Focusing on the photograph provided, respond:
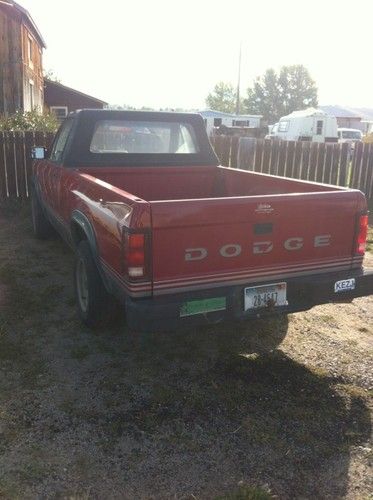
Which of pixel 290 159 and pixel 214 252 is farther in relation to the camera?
pixel 290 159

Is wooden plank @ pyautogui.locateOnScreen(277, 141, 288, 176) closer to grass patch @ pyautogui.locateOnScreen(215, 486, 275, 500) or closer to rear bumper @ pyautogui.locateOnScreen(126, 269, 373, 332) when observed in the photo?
rear bumper @ pyautogui.locateOnScreen(126, 269, 373, 332)

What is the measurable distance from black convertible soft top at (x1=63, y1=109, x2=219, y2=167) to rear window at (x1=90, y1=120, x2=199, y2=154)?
46 millimetres

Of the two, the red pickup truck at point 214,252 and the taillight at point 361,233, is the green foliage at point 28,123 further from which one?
the taillight at point 361,233

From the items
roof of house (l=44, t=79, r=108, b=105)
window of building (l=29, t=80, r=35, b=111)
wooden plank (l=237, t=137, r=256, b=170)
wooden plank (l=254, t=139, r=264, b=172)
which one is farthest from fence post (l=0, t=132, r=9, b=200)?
roof of house (l=44, t=79, r=108, b=105)

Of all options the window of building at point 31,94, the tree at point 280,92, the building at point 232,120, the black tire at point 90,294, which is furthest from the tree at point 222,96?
the black tire at point 90,294

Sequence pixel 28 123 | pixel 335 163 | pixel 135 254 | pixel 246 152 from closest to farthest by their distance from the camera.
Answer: pixel 135 254
pixel 335 163
pixel 246 152
pixel 28 123

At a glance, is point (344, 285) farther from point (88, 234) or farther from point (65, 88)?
point (65, 88)

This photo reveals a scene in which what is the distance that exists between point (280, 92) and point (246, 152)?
88878 mm

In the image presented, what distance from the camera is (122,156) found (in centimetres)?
537

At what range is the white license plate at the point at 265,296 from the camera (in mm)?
3363

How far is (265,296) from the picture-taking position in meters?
3.41

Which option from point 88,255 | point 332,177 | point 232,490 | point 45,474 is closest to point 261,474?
point 232,490

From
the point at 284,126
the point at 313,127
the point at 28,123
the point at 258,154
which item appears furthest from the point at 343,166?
the point at 284,126

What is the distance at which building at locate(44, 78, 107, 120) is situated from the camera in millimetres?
31469
